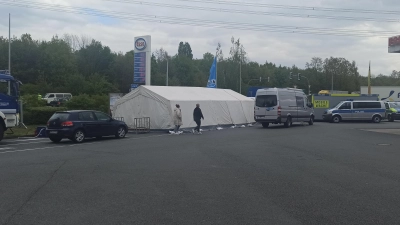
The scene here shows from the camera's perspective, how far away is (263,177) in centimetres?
1057

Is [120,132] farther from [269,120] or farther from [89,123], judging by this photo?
[269,120]

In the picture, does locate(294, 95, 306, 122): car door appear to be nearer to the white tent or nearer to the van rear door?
the van rear door

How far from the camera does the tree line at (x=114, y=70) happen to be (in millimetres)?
64062

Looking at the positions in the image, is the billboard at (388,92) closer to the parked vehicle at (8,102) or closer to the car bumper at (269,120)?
the car bumper at (269,120)

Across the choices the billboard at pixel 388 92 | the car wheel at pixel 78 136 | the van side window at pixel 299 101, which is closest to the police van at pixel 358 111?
the van side window at pixel 299 101

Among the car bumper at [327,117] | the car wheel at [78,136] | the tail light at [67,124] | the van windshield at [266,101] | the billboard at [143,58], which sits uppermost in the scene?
the billboard at [143,58]

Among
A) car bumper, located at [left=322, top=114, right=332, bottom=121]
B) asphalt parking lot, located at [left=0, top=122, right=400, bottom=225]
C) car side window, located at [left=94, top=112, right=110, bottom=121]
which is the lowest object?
asphalt parking lot, located at [left=0, top=122, right=400, bottom=225]

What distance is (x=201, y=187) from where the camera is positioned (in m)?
9.36

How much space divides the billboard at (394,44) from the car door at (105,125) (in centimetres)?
2030

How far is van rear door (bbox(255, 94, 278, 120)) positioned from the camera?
3022cm

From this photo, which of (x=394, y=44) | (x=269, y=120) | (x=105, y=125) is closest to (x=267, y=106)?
(x=269, y=120)

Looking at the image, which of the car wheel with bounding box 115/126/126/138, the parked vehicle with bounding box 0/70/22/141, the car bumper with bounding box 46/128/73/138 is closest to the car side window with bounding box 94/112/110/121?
the car wheel with bounding box 115/126/126/138

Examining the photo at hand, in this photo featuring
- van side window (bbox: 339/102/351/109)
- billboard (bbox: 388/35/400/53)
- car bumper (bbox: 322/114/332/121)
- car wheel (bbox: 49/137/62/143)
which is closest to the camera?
car wheel (bbox: 49/137/62/143)

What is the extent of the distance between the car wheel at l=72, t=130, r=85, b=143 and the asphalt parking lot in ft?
15.1
